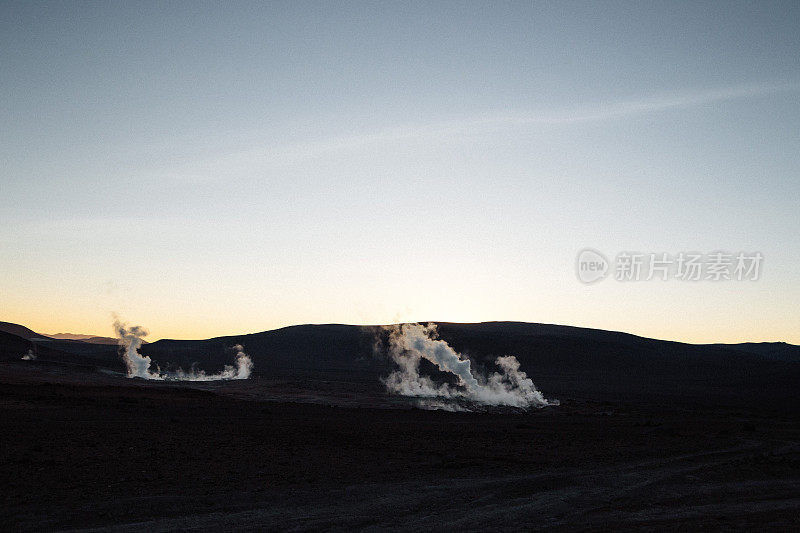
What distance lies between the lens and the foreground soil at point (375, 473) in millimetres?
13141

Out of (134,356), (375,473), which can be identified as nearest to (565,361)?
(134,356)

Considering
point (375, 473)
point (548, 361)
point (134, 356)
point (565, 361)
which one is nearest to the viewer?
point (375, 473)

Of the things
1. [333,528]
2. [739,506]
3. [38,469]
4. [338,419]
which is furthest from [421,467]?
[338,419]

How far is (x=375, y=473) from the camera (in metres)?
18.7

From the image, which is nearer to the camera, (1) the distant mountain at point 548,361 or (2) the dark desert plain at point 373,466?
(2) the dark desert plain at point 373,466

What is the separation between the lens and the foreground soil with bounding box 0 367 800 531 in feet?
43.1


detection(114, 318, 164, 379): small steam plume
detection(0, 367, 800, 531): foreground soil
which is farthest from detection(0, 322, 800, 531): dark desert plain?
detection(114, 318, 164, 379): small steam plume

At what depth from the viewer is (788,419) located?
4384cm

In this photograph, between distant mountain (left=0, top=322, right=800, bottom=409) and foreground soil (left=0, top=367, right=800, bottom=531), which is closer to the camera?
foreground soil (left=0, top=367, right=800, bottom=531)

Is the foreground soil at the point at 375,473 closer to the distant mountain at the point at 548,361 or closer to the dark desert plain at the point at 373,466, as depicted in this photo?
the dark desert plain at the point at 373,466

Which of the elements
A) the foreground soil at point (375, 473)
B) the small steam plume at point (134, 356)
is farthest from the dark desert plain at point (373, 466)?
the small steam plume at point (134, 356)

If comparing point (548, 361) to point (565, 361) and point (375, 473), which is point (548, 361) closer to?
point (565, 361)

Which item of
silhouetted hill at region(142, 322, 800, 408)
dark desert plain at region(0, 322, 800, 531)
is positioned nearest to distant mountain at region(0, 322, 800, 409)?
silhouetted hill at region(142, 322, 800, 408)

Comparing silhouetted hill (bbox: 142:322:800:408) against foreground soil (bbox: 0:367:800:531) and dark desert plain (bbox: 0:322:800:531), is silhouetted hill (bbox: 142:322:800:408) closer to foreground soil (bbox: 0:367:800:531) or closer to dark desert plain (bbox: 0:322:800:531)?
dark desert plain (bbox: 0:322:800:531)
